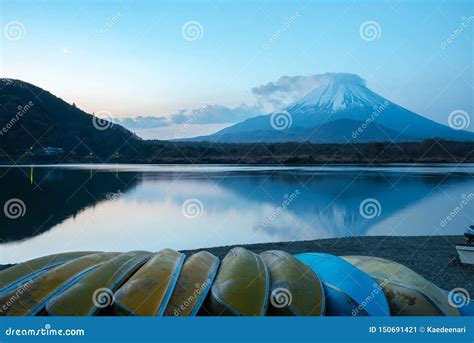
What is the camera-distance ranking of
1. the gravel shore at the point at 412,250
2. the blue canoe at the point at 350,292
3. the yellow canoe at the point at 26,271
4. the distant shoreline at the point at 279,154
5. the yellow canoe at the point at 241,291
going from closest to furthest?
1. the yellow canoe at the point at 241,291
2. the blue canoe at the point at 350,292
3. the yellow canoe at the point at 26,271
4. the gravel shore at the point at 412,250
5. the distant shoreline at the point at 279,154

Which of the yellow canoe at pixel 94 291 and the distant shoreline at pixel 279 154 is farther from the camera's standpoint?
the distant shoreline at pixel 279 154

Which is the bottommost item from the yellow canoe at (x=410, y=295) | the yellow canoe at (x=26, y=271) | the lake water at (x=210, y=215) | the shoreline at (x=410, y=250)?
the lake water at (x=210, y=215)

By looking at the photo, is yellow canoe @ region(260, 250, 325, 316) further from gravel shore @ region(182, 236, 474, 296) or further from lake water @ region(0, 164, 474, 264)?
lake water @ region(0, 164, 474, 264)

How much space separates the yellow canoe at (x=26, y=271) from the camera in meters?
4.80

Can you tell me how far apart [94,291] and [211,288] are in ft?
3.94

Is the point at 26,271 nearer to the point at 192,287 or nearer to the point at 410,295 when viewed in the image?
the point at 192,287

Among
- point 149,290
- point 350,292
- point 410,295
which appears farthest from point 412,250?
point 149,290

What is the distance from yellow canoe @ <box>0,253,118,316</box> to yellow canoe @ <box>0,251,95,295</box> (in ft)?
0.39

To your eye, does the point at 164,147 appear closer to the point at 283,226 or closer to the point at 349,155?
the point at 349,155

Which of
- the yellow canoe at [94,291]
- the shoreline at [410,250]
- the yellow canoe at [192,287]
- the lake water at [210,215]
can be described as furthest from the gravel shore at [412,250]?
the yellow canoe at [94,291]

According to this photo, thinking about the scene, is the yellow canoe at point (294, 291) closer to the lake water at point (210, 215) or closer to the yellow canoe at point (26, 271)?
the yellow canoe at point (26, 271)

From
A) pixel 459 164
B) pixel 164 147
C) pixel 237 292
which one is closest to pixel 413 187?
pixel 237 292

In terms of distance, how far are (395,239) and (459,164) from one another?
58.8 meters

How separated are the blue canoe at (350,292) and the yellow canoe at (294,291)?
177 millimetres
